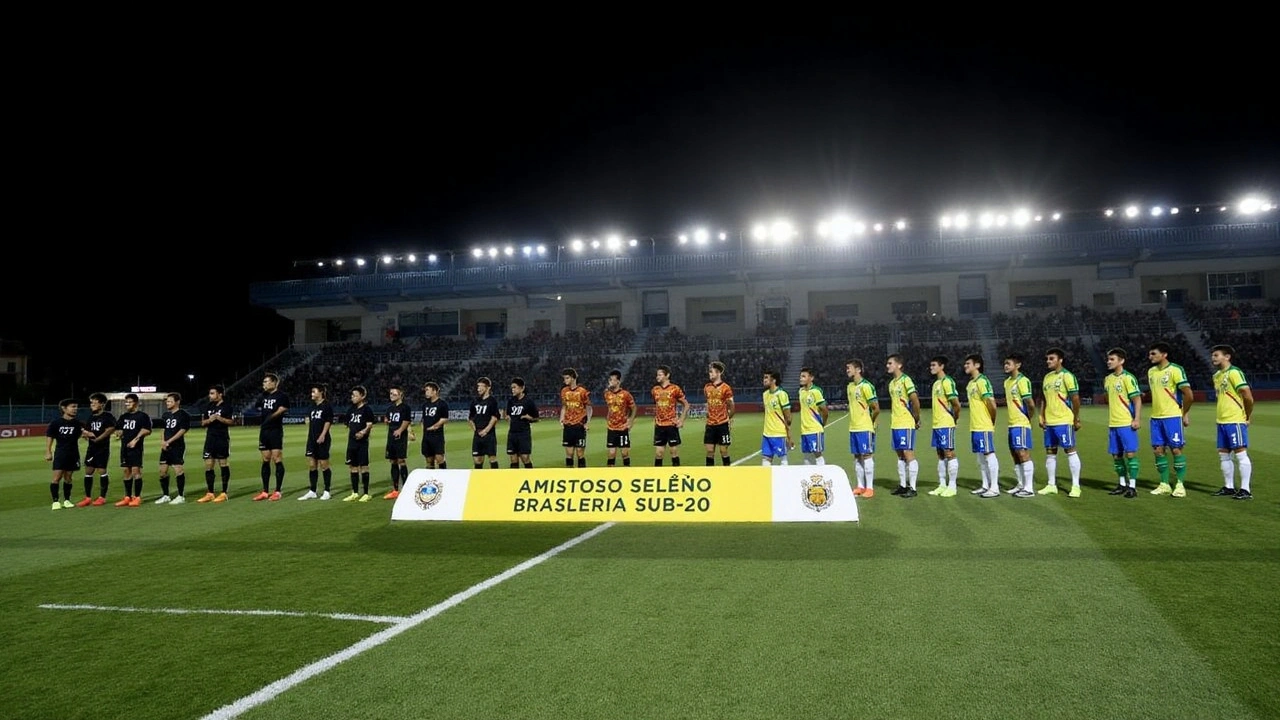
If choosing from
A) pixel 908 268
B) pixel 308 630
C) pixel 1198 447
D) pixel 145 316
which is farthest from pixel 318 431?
pixel 145 316

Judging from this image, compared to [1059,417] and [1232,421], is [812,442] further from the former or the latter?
[1232,421]

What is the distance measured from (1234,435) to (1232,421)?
0.19 metres

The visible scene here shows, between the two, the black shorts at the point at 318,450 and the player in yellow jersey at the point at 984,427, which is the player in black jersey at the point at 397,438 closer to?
the black shorts at the point at 318,450

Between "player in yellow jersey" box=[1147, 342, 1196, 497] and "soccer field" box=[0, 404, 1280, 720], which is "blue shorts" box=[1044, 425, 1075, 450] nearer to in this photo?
"player in yellow jersey" box=[1147, 342, 1196, 497]

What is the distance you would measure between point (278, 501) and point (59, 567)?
410cm

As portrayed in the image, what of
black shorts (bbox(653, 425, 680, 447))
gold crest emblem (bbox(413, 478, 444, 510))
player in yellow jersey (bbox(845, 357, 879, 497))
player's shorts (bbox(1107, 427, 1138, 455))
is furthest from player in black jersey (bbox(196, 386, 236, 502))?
player's shorts (bbox(1107, 427, 1138, 455))

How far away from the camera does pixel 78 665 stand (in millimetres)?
4207

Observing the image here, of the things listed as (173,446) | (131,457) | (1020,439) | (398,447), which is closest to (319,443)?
(398,447)

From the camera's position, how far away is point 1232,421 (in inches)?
357

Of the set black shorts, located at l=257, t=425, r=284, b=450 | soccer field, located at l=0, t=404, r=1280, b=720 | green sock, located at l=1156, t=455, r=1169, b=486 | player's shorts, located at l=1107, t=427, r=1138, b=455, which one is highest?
black shorts, located at l=257, t=425, r=284, b=450

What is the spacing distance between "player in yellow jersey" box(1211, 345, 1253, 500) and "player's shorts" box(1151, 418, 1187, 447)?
428mm

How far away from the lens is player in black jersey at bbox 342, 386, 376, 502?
11.0 metres

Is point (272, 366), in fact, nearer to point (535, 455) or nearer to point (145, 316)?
point (145, 316)

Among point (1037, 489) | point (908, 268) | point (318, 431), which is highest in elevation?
point (908, 268)
